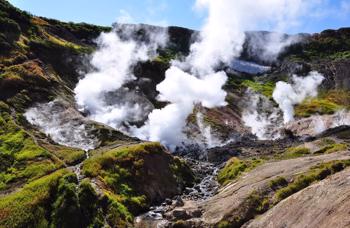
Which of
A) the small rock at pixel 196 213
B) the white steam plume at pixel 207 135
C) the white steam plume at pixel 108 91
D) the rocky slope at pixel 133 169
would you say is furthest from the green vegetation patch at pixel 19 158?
the white steam plume at pixel 207 135

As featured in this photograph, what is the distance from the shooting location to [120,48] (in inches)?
7810

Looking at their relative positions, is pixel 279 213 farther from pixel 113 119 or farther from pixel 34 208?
pixel 113 119

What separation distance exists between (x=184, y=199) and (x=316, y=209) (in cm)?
3578

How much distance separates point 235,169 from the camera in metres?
102

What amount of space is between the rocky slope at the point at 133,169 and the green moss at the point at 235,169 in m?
0.30

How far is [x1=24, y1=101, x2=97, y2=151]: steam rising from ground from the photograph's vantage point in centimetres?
11262

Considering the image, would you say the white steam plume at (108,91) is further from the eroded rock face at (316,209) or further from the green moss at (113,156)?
the eroded rock face at (316,209)

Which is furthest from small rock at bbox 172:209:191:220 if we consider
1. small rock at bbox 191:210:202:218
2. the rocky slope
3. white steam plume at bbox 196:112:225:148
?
white steam plume at bbox 196:112:225:148

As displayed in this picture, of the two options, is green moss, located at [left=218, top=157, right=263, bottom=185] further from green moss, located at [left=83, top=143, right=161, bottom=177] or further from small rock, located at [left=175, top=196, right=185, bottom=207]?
small rock, located at [left=175, top=196, right=185, bottom=207]

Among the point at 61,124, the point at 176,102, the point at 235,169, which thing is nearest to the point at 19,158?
the point at 61,124

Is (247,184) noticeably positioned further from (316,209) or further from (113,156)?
(113,156)

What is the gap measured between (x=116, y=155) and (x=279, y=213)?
4250cm

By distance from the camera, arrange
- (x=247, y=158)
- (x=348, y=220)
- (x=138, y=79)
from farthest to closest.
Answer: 1. (x=138, y=79)
2. (x=247, y=158)
3. (x=348, y=220)

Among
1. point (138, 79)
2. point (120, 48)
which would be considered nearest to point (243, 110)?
point (138, 79)
